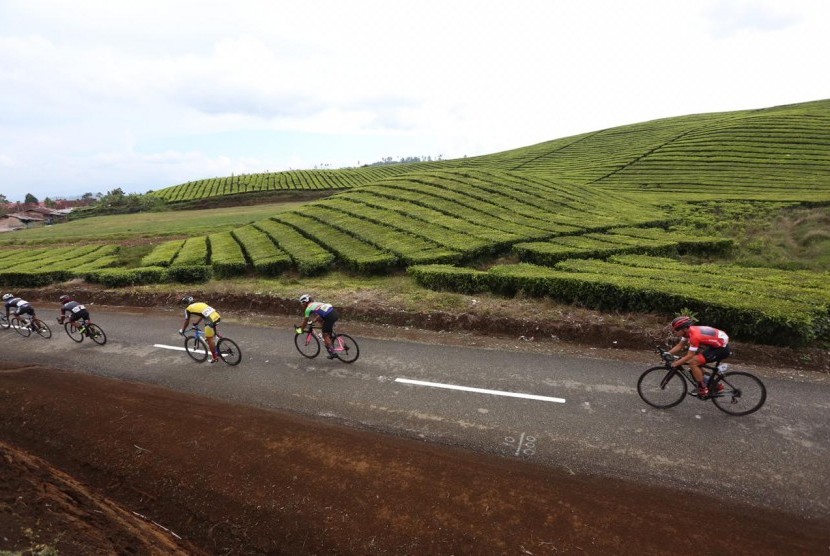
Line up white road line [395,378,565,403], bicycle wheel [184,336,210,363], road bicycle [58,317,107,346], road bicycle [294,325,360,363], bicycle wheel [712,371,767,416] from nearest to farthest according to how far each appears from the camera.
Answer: bicycle wheel [712,371,767,416]
white road line [395,378,565,403]
road bicycle [294,325,360,363]
bicycle wheel [184,336,210,363]
road bicycle [58,317,107,346]

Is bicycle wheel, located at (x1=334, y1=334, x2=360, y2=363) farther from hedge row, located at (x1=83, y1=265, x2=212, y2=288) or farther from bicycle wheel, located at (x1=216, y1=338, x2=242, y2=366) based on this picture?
hedge row, located at (x1=83, y1=265, x2=212, y2=288)

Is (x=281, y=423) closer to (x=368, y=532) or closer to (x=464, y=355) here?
(x=368, y=532)

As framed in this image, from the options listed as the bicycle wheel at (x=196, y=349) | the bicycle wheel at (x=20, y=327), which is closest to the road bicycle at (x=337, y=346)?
the bicycle wheel at (x=196, y=349)

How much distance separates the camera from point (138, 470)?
761 cm

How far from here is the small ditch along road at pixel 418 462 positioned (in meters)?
5.73

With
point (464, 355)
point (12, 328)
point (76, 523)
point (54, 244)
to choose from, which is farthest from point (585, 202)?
point (54, 244)

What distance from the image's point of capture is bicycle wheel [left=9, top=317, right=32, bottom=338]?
1587 cm

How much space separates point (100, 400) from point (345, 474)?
720 cm

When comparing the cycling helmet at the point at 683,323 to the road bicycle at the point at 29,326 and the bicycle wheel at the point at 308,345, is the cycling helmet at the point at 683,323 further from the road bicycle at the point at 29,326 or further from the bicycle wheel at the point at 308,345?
the road bicycle at the point at 29,326

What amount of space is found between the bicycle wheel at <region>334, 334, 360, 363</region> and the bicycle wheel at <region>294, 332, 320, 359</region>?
23.8 inches

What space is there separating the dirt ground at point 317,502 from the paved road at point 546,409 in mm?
415

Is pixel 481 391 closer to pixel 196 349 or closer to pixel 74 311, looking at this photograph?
pixel 196 349

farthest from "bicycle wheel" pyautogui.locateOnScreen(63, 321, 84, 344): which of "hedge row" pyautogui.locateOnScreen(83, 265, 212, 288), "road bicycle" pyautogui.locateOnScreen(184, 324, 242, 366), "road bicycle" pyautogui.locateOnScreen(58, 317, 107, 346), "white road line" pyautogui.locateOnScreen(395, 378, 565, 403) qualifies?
"white road line" pyautogui.locateOnScreen(395, 378, 565, 403)

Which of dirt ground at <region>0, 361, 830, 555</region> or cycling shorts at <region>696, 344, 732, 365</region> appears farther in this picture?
cycling shorts at <region>696, 344, 732, 365</region>
